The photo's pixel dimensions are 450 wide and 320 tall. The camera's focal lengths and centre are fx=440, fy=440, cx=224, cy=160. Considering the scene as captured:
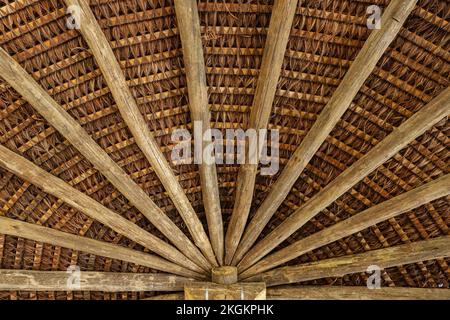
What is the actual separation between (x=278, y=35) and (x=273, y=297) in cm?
294

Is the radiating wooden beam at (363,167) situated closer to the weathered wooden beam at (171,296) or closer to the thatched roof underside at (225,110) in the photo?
the thatched roof underside at (225,110)

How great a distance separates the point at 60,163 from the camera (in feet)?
14.8

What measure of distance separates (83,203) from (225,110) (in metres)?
1.72

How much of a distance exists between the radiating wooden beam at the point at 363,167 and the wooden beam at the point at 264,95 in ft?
1.06

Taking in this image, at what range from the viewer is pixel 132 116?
13.5ft

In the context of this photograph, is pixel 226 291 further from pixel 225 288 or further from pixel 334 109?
pixel 334 109

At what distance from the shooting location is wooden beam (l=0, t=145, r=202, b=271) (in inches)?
164

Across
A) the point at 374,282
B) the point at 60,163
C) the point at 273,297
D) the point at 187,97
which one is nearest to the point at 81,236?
the point at 60,163

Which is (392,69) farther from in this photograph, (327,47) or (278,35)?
(278,35)

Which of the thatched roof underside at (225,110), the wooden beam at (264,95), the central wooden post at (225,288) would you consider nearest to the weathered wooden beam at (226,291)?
the central wooden post at (225,288)

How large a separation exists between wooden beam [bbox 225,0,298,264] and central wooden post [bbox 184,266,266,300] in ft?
0.55

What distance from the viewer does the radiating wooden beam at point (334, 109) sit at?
364cm
